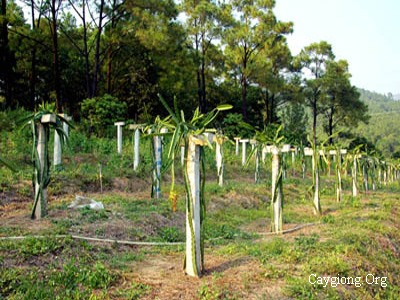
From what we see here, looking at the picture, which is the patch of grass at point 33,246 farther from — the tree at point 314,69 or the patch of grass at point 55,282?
the tree at point 314,69

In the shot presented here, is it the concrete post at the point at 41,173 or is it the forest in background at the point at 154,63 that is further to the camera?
the forest in background at the point at 154,63

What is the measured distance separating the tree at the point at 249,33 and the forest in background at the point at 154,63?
6 cm

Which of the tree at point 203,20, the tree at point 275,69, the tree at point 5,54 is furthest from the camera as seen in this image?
the tree at point 275,69

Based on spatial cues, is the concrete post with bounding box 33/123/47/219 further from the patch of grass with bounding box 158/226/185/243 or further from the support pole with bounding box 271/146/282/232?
the support pole with bounding box 271/146/282/232

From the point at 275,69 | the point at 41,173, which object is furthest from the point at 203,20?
the point at 41,173

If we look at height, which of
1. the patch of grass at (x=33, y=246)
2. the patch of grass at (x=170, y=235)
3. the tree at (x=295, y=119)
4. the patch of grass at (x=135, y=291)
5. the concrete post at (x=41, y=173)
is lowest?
the patch of grass at (x=170, y=235)

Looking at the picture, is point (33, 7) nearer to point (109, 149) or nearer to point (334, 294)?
point (109, 149)

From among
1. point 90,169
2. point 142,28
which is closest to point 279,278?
point 90,169

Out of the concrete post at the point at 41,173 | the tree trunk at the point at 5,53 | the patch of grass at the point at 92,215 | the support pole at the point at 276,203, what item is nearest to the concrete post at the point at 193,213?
the patch of grass at the point at 92,215

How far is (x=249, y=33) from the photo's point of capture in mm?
21297

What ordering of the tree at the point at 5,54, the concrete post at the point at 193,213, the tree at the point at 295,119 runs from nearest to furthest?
the concrete post at the point at 193,213
the tree at the point at 5,54
the tree at the point at 295,119

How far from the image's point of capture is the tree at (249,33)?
68.5ft

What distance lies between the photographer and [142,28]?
49.0ft

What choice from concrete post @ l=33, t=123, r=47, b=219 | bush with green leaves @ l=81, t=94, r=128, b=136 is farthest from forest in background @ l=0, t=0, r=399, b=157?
concrete post @ l=33, t=123, r=47, b=219
